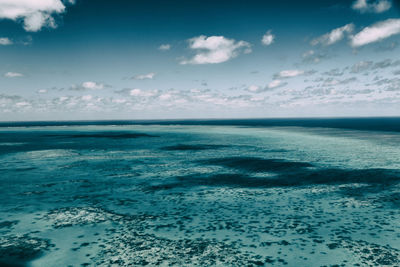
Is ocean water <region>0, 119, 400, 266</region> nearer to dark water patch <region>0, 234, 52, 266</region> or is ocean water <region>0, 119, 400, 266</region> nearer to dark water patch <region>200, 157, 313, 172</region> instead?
dark water patch <region>0, 234, 52, 266</region>

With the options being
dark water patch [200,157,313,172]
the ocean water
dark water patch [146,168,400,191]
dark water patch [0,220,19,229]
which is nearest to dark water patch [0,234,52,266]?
the ocean water

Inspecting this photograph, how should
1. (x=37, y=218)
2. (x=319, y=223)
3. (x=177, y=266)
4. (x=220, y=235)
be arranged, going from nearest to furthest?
(x=177, y=266)
(x=220, y=235)
(x=319, y=223)
(x=37, y=218)

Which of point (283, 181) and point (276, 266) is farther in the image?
point (283, 181)

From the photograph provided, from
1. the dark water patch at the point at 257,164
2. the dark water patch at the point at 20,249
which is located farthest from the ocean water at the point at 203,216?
the dark water patch at the point at 257,164

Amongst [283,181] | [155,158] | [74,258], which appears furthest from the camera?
[155,158]

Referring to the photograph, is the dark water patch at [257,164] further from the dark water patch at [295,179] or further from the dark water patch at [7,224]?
the dark water patch at [7,224]

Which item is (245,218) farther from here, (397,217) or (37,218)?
(37,218)

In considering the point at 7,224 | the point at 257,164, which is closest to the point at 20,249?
the point at 7,224

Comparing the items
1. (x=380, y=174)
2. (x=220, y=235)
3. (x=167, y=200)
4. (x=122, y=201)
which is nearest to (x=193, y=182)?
(x=167, y=200)
